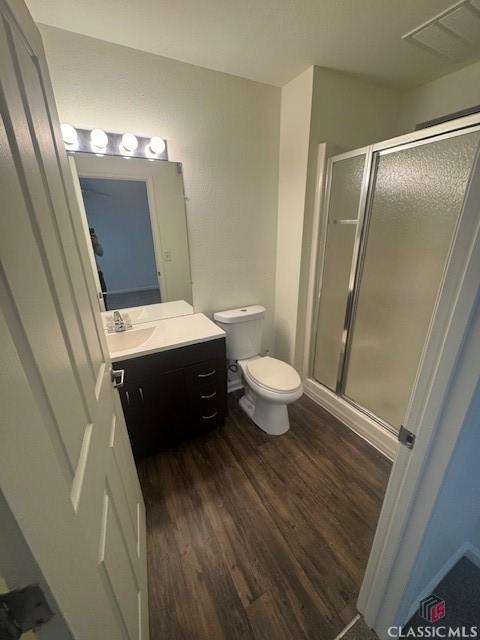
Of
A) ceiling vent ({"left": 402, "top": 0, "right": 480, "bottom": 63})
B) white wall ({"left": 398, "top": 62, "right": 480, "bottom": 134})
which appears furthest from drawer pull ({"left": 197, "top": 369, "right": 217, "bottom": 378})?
white wall ({"left": 398, "top": 62, "right": 480, "bottom": 134})

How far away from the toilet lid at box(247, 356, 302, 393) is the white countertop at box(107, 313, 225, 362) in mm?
421

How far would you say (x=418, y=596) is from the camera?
38.5 inches

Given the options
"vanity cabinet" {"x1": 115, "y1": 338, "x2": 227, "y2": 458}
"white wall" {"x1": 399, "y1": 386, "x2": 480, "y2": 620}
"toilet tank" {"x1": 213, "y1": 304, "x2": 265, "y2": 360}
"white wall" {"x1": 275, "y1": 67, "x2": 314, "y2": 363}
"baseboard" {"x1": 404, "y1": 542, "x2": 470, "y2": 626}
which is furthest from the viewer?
"toilet tank" {"x1": 213, "y1": 304, "x2": 265, "y2": 360}

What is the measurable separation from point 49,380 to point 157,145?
5.49ft

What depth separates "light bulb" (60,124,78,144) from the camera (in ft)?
4.54

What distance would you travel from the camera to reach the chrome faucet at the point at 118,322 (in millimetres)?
1676

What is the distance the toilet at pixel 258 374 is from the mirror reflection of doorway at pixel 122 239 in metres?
0.61

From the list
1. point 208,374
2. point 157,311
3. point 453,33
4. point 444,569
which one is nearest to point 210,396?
point 208,374

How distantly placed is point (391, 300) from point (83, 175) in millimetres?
2044

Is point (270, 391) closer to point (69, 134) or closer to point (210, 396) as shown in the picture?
point (210, 396)

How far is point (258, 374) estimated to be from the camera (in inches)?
72.9

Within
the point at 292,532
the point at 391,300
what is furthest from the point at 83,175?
the point at 292,532

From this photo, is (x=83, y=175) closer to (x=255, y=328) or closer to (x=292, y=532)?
(x=255, y=328)

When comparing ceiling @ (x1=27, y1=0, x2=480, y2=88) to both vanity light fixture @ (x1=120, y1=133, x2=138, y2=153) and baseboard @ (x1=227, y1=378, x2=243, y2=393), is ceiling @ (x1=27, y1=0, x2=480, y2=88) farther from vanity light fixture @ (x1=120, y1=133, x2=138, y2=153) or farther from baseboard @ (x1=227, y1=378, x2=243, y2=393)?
baseboard @ (x1=227, y1=378, x2=243, y2=393)
